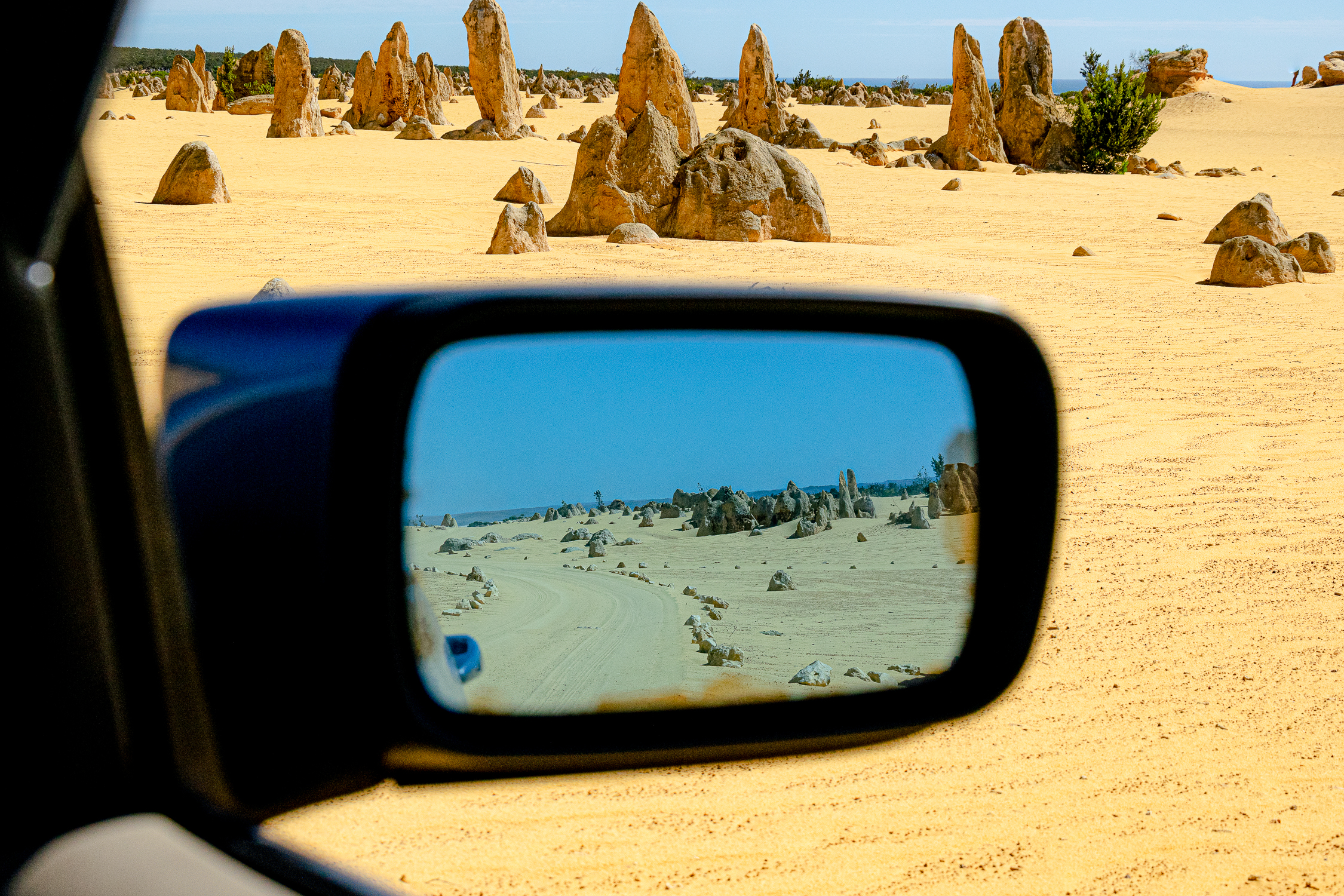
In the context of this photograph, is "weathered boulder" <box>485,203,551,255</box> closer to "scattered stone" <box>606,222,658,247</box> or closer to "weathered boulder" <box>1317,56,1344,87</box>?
"scattered stone" <box>606,222,658,247</box>

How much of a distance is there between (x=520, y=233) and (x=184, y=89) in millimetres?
26627

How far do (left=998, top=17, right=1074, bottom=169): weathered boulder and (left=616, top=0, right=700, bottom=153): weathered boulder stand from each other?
10.6 metres

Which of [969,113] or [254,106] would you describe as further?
[254,106]

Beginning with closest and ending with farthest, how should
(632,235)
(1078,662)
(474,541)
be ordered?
(474,541) → (1078,662) → (632,235)

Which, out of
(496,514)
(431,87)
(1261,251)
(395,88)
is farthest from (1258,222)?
(431,87)

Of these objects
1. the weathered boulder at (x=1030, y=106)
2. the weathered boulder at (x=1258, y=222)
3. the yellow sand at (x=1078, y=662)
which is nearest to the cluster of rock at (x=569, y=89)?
the weathered boulder at (x=1030, y=106)

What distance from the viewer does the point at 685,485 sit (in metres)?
1.22

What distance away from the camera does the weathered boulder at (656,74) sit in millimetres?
21953

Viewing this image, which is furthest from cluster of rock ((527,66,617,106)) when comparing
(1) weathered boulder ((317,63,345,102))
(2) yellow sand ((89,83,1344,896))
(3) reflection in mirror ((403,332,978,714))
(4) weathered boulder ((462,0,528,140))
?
(3) reflection in mirror ((403,332,978,714))

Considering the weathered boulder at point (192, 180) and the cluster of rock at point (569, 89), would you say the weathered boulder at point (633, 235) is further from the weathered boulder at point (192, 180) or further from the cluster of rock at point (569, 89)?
the cluster of rock at point (569, 89)

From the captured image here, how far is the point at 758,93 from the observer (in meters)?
29.3

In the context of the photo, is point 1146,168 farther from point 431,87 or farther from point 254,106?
point 254,106

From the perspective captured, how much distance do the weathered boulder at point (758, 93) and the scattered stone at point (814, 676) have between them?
27.9 meters

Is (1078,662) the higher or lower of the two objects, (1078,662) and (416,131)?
the lower
